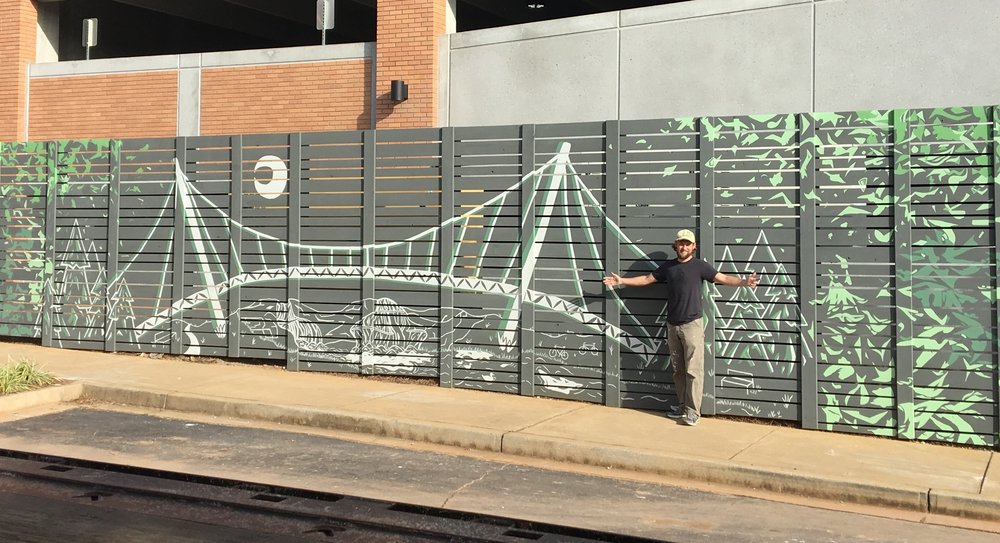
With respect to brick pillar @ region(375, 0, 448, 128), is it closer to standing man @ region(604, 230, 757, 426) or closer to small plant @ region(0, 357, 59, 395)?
standing man @ region(604, 230, 757, 426)

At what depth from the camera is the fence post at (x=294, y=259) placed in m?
11.4

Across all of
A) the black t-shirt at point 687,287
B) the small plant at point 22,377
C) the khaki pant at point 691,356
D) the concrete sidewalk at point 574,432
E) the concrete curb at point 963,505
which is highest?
the black t-shirt at point 687,287

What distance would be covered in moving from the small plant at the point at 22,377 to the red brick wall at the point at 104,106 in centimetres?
617

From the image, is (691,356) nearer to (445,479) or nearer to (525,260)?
(525,260)

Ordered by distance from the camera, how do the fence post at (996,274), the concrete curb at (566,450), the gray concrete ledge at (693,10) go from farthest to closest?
the gray concrete ledge at (693,10), the fence post at (996,274), the concrete curb at (566,450)

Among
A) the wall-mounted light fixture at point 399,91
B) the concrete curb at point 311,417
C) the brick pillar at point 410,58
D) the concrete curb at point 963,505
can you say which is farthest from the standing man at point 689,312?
the wall-mounted light fixture at point 399,91

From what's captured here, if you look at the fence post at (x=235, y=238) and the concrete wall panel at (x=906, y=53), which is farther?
the fence post at (x=235, y=238)

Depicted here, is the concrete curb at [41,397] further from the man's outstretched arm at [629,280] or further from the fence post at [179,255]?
the man's outstretched arm at [629,280]

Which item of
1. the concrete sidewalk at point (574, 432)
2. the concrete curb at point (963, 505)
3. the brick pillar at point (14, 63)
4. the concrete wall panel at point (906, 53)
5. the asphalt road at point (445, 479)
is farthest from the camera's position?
the brick pillar at point (14, 63)

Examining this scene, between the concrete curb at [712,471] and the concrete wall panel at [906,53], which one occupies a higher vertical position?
the concrete wall panel at [906,53]

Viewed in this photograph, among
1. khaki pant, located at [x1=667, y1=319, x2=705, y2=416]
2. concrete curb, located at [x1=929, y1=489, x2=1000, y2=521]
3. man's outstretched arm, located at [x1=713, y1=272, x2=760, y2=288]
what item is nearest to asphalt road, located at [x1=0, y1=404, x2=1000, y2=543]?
concrete curb, located at [x1=929, y1=489, x2=1000, y2=521]

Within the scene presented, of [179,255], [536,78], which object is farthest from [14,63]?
[536,78]

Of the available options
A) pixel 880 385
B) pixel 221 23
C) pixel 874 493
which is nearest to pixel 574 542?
pixel 874 493

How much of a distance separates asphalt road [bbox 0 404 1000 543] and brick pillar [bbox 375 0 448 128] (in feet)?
20.1
